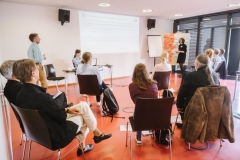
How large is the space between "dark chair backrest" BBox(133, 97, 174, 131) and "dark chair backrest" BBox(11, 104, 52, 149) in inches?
32.7

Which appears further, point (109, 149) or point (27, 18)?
point (27, 18)

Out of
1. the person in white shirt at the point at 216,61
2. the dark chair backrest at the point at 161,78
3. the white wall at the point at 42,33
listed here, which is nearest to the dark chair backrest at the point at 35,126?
the dark chair backrest at the point at 161,78

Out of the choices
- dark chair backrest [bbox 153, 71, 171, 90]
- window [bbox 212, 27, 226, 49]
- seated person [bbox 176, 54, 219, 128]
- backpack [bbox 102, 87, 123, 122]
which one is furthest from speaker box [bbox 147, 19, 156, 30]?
seated person [bbox 176, 54, 219, 128]

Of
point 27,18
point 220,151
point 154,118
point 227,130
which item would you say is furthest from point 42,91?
point 27,18

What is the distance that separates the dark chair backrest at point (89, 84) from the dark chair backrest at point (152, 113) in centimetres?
146

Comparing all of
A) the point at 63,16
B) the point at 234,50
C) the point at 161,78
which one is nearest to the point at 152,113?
the point at 161,78

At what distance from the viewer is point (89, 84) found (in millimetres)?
3096

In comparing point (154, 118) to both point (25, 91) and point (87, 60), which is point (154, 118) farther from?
point (87, 60)

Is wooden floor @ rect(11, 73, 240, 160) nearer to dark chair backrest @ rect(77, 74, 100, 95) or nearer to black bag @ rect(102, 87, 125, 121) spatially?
black bag @ rect(102, 87, 125, 121)

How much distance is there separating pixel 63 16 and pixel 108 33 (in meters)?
1.75

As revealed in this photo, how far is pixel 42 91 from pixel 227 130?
2.00 meters

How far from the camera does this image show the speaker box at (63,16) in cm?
518

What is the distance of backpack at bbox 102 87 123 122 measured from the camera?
10.0 ft

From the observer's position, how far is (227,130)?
1961mm
